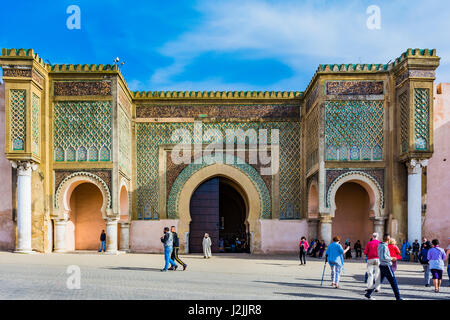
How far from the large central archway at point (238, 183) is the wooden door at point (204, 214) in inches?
15.3

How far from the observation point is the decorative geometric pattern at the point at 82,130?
14367mm

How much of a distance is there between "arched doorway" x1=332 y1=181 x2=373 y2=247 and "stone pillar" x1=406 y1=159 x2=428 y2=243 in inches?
97.3

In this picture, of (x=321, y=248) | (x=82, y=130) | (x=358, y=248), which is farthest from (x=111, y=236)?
(x=358, y=248)

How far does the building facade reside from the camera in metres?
13.6

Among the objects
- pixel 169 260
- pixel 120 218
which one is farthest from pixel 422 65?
pixel 120 218

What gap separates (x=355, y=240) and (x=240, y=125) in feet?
16.3

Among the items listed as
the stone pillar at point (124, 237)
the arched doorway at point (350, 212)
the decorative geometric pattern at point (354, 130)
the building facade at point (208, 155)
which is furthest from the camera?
the arched doorway at point (350, 212)

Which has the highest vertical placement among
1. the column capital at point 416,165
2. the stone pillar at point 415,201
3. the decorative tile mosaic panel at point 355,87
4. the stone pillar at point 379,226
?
the decorative tile mosaic panel at point 355,87

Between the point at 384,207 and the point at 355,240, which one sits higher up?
the point at 384,207

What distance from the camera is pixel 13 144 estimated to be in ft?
43.7

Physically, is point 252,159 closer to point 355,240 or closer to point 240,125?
point 240,125

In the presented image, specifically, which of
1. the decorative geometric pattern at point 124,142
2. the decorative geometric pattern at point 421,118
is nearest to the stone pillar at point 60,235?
the decorative geometric pattern at point 124,142

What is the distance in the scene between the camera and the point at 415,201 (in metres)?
13.7

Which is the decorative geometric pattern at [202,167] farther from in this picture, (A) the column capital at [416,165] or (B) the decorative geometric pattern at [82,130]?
(A) the column capital at [416,165]
